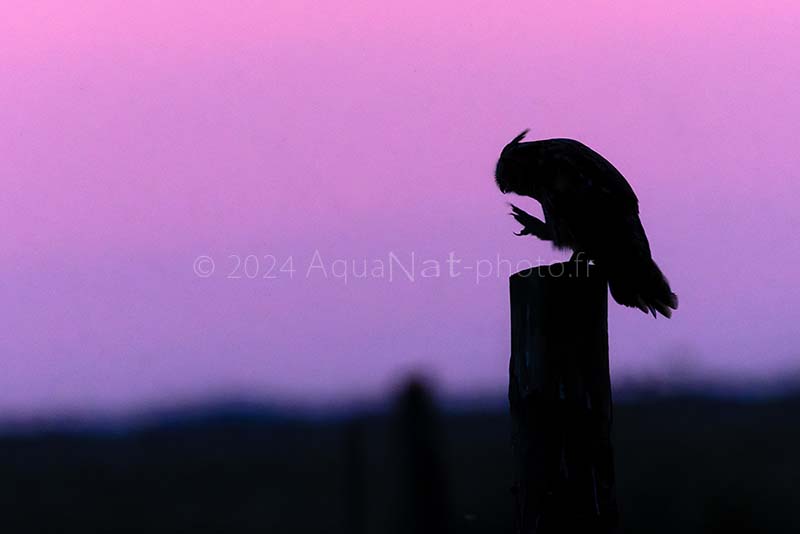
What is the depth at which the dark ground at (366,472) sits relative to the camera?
618 cm

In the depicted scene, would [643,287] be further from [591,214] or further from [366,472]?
[366,472]

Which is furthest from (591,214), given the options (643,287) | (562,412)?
(562,412)

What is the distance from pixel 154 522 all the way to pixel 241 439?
12.1 ft

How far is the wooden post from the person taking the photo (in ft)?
10.6

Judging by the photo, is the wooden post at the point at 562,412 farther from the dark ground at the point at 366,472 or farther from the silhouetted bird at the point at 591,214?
the dark ground at the point at 366,472

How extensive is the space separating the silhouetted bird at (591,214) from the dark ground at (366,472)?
3.55 ft

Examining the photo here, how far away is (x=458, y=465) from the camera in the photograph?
10.6 m

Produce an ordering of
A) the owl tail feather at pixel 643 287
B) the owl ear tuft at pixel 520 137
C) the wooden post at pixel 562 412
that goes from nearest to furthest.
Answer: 1. the wooden post at pixel 562 412
2. the owl tail feather at pixel 643 287
3. the owl ear tuft at pixel 520 137

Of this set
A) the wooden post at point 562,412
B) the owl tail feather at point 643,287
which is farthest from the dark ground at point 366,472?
the wooden post at point 562,412

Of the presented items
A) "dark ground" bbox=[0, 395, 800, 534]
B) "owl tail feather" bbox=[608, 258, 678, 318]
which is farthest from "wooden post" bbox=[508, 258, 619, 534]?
"dark ground" bbox=[0, 395, 800, 534]

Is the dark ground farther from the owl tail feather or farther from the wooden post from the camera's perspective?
the wooden post

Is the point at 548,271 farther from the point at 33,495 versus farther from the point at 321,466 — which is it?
the point at 33,495

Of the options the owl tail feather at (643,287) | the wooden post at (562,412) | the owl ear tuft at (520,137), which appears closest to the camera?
the wooden post at (562,412)

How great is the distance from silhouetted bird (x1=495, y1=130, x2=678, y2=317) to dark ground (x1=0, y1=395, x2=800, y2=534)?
1.08m
